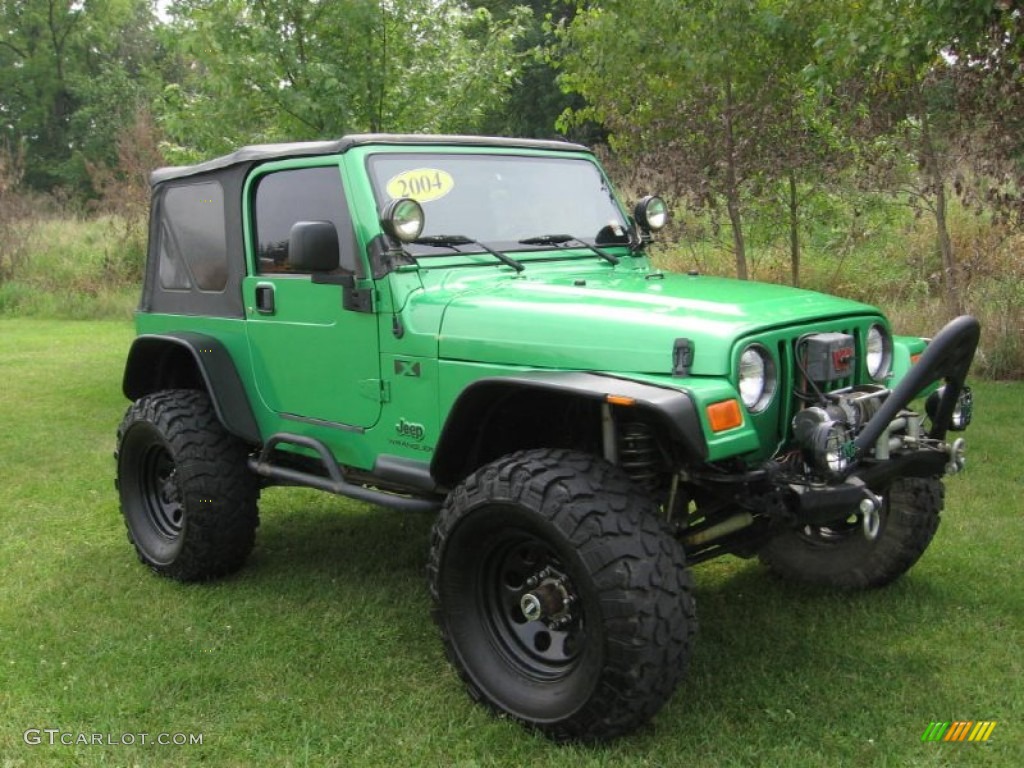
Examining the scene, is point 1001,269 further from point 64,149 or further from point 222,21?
point 64,149

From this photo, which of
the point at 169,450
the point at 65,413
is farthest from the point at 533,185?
the point at 65,413

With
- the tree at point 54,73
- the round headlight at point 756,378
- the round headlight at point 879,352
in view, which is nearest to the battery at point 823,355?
the round headlight at point 756,378

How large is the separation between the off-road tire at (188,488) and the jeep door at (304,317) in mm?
400

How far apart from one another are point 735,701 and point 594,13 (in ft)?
22.4

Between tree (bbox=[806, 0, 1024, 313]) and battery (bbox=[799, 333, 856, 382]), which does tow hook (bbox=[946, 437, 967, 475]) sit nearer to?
battery (bbox=[799, 333, 856, 382])

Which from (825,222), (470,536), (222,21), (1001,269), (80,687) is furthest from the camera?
(825,222)

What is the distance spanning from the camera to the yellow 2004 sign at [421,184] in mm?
3779

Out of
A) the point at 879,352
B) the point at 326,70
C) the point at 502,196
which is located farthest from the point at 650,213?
the point at 326,70

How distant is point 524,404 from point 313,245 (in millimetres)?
982

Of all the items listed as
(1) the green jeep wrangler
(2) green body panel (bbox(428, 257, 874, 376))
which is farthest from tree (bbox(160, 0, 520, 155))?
(2) green body panel (bbox(428, 257, 874, 376))

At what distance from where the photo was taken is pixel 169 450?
14.5 feet

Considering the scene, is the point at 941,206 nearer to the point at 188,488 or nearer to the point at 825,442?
the point at 825,442

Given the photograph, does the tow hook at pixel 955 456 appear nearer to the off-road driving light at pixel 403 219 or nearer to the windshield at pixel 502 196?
the windshield at pixel 502 196

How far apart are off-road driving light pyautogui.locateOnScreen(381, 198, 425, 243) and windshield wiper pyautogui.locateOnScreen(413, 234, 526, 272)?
11 cm
